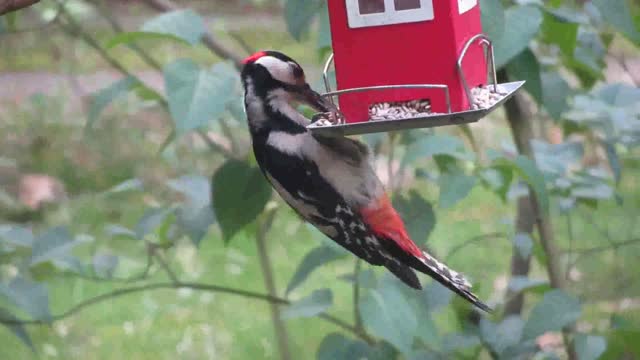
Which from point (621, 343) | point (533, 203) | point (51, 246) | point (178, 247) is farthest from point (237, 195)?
point (178, 247)

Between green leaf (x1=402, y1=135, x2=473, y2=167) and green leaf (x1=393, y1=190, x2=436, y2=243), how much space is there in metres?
0.13

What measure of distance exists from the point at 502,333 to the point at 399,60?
2.82 feet

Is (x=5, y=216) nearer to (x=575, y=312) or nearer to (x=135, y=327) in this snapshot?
(x=135, y=327)

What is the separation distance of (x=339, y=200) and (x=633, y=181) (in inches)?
142

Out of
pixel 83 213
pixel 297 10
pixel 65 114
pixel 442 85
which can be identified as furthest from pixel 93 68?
pixel 442 85

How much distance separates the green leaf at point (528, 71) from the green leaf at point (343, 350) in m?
0.63

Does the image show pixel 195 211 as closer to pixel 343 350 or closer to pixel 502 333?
pixel 343 350

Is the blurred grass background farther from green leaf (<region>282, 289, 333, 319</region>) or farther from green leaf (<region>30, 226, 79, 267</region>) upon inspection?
green leaf (<region>282, 289, 333, 319</region>)

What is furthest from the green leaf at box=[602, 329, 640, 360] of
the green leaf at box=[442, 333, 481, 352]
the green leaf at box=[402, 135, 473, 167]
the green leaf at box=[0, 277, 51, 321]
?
the green leaf at box=[0, 277, 51, 321]

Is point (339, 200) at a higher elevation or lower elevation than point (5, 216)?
higher

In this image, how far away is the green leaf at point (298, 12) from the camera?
6.64ft

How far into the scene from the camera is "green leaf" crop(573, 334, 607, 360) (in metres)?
2.32

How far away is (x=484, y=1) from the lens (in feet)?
6.17

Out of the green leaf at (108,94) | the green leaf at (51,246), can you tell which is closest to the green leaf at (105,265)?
the green leaf at (51,246)
